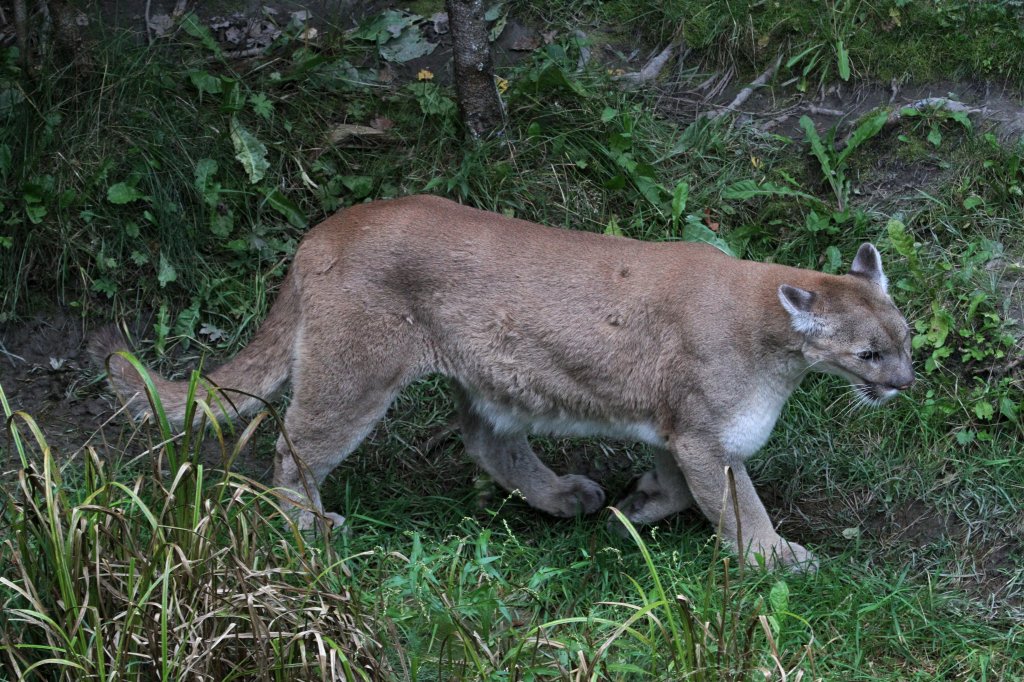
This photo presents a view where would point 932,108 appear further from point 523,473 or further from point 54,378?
point 54,378

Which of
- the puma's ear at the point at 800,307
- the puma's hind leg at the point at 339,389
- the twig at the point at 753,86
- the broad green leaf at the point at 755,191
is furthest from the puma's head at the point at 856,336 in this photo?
the twig at the point at 753,86

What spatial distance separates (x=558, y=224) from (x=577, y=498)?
181cm

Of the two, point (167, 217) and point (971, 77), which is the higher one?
point (971, 77)

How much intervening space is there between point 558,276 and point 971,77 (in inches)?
135

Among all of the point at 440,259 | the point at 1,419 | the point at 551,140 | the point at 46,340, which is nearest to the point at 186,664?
the point at 440,259

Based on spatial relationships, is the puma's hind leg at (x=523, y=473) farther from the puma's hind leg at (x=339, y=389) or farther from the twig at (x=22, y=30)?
the twig at (x=22, y=30)

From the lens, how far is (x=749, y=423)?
5480mm

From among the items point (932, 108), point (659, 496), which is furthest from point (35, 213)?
point (932, 108)

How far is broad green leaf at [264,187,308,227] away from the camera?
7.08 m

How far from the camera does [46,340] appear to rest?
6855 mm

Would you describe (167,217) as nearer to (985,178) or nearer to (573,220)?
(573,220)

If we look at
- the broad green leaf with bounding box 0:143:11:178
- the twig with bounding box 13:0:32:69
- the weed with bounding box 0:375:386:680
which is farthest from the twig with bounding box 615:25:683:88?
the weed with bounding box 0:375:386:680

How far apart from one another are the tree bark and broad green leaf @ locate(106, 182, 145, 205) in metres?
1.94

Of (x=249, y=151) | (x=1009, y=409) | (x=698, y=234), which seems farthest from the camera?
(x=249, y=151)
